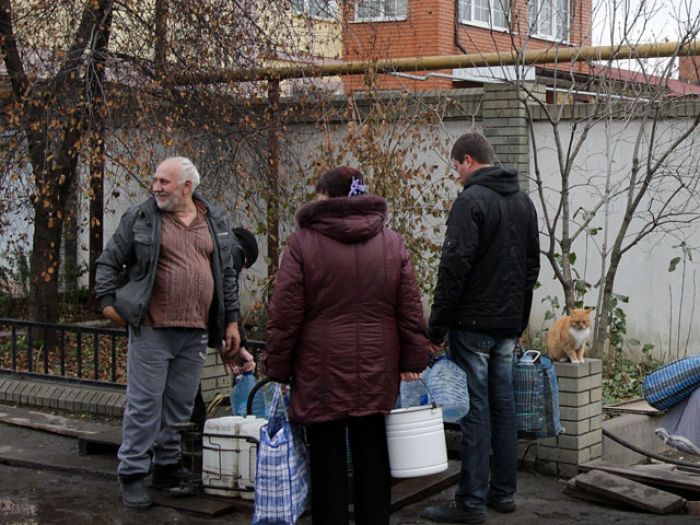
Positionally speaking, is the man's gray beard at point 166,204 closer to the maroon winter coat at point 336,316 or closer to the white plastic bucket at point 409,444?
the maroon winter coat at point 336,316

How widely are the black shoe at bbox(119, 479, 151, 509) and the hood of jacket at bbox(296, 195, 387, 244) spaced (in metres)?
2.02

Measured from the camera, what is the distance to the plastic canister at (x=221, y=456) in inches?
233

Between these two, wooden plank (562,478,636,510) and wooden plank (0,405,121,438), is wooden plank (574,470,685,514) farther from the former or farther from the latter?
wooden plank (0,405,121,438)

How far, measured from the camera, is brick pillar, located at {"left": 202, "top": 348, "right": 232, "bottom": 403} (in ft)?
24.2

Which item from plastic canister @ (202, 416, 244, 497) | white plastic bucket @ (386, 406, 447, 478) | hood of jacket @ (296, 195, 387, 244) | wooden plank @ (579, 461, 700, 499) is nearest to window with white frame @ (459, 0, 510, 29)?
wooden plank @ (579, 461, 700, 499)

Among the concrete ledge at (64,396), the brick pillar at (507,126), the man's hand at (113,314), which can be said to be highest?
the brick pillar at (507,126)

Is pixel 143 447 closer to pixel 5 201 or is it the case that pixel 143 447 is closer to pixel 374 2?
pixel 5 201

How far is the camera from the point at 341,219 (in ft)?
15.8

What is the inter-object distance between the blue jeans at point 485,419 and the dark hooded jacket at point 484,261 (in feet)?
0.31

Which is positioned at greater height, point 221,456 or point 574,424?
point 574,424

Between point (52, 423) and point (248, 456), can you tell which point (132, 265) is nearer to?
point (248, 456)

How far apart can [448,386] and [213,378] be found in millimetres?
2354

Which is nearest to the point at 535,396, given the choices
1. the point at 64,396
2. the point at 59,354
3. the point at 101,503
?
the point at 101,503

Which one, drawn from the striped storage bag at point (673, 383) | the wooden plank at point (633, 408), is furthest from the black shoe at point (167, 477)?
the wooden plank at point (633, 408)
